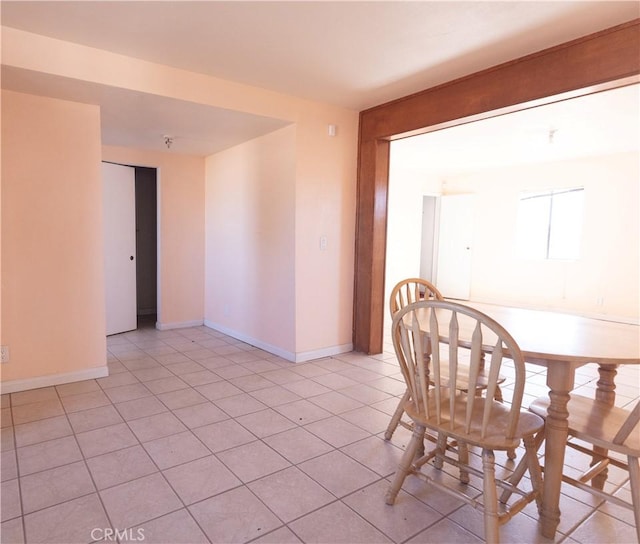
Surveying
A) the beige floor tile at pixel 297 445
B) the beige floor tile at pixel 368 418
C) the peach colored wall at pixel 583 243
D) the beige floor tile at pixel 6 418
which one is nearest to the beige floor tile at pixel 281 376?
the beige floor tile at pixel 368 418

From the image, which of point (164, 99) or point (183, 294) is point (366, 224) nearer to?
point (164, 99)

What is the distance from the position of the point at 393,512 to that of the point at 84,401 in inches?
87.5

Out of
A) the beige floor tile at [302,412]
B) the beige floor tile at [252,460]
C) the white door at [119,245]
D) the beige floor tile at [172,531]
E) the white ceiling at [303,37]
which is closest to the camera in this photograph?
the beige floor tile at [172,531]

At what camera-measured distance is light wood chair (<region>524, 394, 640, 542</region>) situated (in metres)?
1.41

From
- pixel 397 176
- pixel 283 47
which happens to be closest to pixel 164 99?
pixel 283 47

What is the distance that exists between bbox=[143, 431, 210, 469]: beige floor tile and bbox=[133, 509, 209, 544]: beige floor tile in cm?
41

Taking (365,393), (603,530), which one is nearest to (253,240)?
(365,393)

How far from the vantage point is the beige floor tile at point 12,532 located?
150cm

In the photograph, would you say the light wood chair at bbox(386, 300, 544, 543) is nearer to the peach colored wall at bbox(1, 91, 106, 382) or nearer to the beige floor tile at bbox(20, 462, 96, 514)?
the beige floor tile at bbox(20, 462, 96, 514)

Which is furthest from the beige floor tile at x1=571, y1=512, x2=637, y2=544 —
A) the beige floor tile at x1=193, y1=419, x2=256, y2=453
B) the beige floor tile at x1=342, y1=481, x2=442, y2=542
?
the beige floor tile at x1=193, y1=419, x2=256, y2=453

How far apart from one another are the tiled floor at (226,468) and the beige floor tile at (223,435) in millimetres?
12

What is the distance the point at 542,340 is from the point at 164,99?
9.40 ft

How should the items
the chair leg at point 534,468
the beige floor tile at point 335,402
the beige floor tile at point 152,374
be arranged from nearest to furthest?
the chair leg at point 534,468 → the beige floor tile at point 335,402 → the beige floor tile at point 152,374

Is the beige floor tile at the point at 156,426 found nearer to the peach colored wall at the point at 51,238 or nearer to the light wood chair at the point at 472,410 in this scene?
the peach colored wall at the point at 51,238
